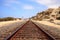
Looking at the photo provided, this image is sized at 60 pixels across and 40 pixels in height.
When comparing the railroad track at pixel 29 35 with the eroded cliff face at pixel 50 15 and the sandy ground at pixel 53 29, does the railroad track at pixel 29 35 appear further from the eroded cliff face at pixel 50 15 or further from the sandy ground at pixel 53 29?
the eroded cliff face at pixel 50 15

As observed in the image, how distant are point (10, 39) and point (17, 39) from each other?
1.48ft

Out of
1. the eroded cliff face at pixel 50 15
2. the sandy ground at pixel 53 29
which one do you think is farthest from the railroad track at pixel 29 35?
the eroded cliff face at pixel 50 15

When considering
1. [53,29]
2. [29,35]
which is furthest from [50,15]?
[29,35]

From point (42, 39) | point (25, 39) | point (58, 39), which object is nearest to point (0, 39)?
point (25, 39)

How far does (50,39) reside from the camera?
11.9m

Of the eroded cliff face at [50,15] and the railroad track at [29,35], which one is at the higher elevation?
the railroad track at [29,35]

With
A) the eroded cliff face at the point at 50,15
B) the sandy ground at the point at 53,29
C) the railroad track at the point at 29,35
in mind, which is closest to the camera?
the railroad track at the point at 29,35

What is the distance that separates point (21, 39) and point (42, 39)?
4.11 ft

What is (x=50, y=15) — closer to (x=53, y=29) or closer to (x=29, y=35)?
(x=53, y=29)

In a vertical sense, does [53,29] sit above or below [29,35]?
below

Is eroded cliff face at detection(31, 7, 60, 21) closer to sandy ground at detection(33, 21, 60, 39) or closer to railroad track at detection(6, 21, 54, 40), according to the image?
sandy ground at detection(33, 21, 60, 39)

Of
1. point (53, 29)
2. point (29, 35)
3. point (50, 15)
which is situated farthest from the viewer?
point (50, 15)

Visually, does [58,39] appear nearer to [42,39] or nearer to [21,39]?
[42,39]

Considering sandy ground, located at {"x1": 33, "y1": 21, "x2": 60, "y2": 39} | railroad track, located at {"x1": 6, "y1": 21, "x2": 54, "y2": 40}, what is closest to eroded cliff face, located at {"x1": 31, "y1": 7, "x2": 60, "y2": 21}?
sandy ground, located at {"x1": 33, "y1": 21, "x2": 60, "y2": 39}
